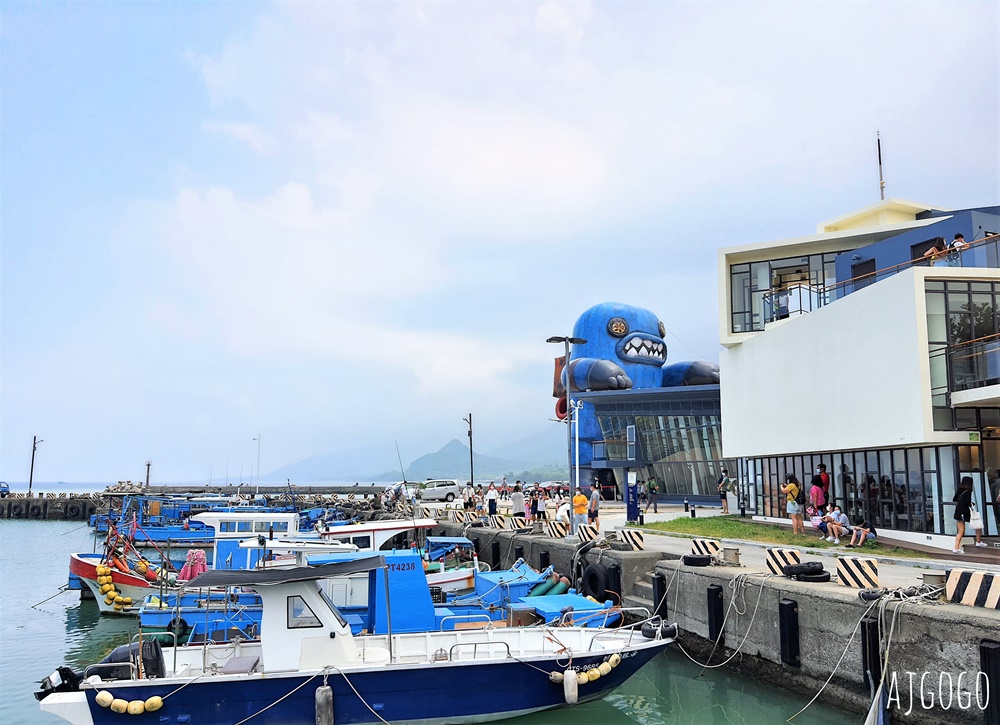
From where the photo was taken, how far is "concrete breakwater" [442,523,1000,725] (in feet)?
31.9

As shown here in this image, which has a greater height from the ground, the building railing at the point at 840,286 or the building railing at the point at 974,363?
the building railing at the point at 840,286

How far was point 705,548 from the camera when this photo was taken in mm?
17250

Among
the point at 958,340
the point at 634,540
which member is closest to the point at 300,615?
the point at 634,540

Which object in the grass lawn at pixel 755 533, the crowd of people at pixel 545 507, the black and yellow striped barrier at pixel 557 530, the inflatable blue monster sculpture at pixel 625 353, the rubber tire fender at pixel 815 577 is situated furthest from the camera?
the inflatable blue monster sculpture at pixel 625 353

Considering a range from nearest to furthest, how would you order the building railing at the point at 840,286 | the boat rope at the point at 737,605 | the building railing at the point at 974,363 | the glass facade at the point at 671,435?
the boat rope at the point at 737,605 < the building railing at the point at 974,363 < the building railing at the point at 840,286 < the glass facade at the point at 671,435

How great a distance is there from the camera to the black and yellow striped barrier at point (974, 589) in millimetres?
10211

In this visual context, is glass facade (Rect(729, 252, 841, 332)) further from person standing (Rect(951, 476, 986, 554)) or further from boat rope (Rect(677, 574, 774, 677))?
boat rope (Rect(677, 574, 774, 677))

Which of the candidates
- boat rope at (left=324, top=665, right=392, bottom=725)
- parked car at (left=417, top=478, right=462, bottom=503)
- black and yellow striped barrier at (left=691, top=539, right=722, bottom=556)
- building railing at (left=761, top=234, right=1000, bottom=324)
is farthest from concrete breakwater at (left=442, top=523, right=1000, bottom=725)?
parked car at (left=417, top=478, right=462, bottom=503)

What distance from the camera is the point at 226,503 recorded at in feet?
194

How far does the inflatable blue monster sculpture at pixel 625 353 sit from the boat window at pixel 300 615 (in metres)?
44.0

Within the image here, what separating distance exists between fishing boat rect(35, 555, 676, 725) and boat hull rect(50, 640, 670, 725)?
0.05 ft

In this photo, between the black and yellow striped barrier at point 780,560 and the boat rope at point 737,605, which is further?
the black and yellow striped barrier at point 780,560

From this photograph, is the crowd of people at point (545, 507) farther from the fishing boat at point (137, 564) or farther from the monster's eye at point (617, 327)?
the monster's eye at point (617, 327)

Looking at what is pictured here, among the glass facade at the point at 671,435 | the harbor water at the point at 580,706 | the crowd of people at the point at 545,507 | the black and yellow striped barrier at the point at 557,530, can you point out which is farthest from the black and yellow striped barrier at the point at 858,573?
the glass facade at the point at 671,435
